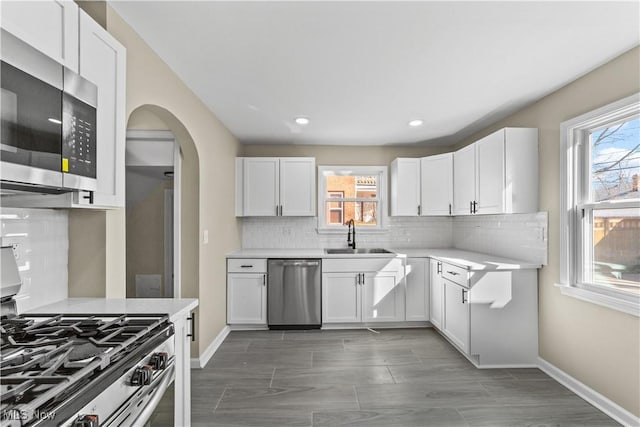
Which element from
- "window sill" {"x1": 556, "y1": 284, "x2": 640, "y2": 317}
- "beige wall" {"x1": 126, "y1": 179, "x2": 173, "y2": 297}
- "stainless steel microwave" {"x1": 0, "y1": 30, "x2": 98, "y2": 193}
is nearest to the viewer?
"stainless steel microwave" {"x1": 0, "y1": 30, "x2": 98, "y2": 193}

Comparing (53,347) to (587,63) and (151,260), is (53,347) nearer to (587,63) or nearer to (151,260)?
(151,260)

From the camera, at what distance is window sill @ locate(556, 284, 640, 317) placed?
219 cm

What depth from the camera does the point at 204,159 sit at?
3.31 metres

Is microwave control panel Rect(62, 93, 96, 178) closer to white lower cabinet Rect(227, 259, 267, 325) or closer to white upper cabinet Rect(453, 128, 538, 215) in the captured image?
white lower cabinet Rect(227, 259, 267, 325)

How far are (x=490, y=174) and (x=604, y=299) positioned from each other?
1417 mm

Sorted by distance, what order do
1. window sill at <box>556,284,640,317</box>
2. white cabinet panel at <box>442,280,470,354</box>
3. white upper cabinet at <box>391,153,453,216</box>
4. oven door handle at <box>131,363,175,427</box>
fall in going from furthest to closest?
1. white upper cabinet at <box>391,153,453,216</box>
2. white cabinet panel at <box>442,280,470,354</box>
3. window sill at <box>556,284,640,317</box>
4. oven door handle at <box>131,363,175,427</box>

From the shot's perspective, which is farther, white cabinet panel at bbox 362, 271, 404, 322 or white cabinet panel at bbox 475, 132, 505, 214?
white cabinet panel at bbox 362, 271, 404, 322

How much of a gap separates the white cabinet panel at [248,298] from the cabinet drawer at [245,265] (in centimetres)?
5

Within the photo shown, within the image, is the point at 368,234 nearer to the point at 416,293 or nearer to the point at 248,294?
the point at 416,293

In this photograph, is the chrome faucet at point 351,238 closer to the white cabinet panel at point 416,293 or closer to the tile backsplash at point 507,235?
the white cabinet panel at point 416,293

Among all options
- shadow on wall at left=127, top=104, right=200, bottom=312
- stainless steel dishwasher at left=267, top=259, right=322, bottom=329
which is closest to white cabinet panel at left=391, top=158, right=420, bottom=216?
stainless steel dishwasher at left=267, top=259, right=322, bottom=329

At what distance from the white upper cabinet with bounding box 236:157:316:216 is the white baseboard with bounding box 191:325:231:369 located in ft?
4.84

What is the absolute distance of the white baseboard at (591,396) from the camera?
88.1 inches

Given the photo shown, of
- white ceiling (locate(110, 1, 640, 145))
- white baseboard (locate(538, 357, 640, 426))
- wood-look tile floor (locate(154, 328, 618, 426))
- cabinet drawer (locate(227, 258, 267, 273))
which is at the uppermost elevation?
white ceiling (locate(110, 1, 640, 145))
